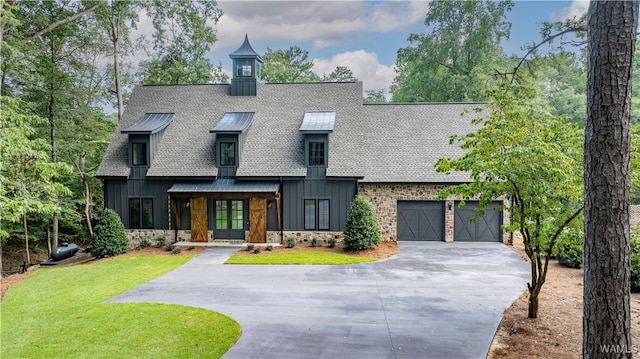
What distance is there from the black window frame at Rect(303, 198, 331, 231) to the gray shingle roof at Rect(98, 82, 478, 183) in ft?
4.23

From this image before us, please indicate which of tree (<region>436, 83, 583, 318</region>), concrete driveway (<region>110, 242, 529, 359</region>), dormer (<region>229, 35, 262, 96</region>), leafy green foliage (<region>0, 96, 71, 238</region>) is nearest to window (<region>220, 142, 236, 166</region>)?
dormer (<region>229, 35, 262, 96</region>)

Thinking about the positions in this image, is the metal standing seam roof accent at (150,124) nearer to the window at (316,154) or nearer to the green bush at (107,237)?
the green bush at (107,237)

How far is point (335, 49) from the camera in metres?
27.2

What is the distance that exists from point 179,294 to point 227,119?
32.6 ft

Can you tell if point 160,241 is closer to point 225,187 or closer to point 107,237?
point 107,237

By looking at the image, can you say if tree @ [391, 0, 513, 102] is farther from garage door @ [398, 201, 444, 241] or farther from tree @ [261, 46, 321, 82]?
garage door @ [398, 201, 444, 241]

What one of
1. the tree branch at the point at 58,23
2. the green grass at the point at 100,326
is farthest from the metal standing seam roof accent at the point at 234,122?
the green grass at the point at 100,326

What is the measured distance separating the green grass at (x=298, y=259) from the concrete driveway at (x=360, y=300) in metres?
0.56

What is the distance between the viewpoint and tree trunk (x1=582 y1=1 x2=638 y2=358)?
414 cm

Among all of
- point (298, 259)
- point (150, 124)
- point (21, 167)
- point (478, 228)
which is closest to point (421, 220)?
point (478, 228)

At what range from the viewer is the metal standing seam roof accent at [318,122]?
A: 16.4m

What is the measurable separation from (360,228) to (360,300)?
18.1ft

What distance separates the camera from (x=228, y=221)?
17.0m

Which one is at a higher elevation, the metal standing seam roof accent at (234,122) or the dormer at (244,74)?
the dormer at (244,74)
